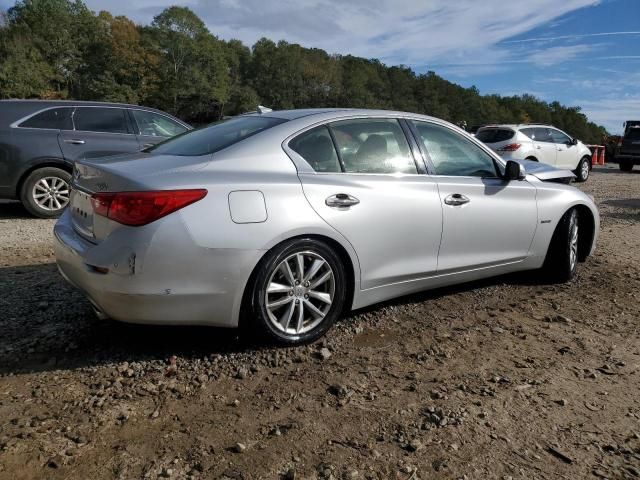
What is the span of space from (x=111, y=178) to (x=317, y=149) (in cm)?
127

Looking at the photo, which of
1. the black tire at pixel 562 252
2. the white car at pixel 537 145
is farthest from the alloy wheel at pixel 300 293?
the white car at pixel 537 145

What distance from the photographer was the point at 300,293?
11.1 feet

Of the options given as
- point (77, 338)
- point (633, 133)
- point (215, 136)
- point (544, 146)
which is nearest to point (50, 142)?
point (215, 136)

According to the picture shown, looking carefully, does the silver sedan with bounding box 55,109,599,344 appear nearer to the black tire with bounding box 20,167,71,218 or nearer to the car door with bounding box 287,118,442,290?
the car door with bounding box 287,118,442,290

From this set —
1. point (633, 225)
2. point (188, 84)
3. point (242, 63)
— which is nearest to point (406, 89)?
point (242, 63)

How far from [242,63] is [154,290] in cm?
10911

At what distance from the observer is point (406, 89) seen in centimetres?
12469

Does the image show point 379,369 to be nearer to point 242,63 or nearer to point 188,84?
point 188,84

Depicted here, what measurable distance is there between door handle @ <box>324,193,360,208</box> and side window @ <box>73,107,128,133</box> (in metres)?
5.94

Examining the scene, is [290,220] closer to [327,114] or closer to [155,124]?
[327,114]

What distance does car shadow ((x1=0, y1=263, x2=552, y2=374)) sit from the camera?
3.24 m

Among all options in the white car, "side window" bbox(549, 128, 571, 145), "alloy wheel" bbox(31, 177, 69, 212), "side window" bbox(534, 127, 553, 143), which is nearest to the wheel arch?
"alloy wheel" bbox(31, 177, 69, 212)

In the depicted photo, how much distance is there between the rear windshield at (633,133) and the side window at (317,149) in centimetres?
2193

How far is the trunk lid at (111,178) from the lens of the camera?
3.02 m
